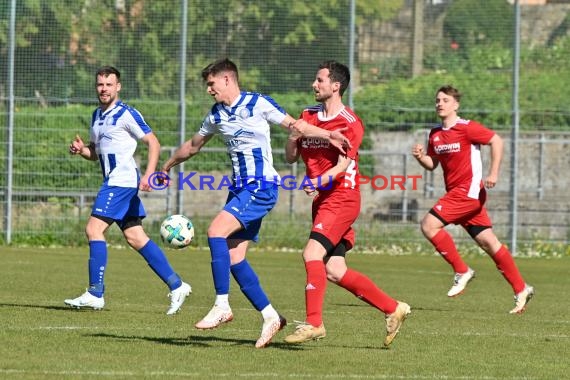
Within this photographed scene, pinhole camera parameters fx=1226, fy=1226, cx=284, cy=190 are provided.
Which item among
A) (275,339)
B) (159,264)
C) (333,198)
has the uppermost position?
(333,198)

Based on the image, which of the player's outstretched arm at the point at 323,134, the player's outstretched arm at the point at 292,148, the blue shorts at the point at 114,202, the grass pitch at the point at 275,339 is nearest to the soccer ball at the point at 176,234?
the grass pitch at the point at 275,339

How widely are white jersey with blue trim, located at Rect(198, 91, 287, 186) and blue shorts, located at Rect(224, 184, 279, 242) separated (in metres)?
0.08

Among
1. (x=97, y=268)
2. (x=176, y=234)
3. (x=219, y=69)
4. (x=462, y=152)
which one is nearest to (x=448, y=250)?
(x=462, y=152)

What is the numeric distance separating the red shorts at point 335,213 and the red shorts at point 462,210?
4369 mm

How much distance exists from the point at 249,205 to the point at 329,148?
715 millimetres

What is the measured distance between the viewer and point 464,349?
8859 millimetres

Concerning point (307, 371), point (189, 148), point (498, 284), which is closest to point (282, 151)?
point (498, 284)

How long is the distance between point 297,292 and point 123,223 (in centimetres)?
323

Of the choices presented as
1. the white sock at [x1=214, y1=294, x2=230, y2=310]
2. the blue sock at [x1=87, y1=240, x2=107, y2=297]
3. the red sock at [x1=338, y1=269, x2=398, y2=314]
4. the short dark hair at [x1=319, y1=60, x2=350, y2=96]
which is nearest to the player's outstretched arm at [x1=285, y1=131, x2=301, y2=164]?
the short dark hair at [x1=319, y1=60, x2=350, y2=96]

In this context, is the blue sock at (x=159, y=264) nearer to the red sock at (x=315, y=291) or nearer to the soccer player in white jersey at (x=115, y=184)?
the soccer player in white jersey at (x=115, y=184)

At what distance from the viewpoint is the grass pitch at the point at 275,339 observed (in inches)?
299

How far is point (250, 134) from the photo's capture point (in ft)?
29.7

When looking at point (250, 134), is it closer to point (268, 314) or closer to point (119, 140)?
point (268, 314)

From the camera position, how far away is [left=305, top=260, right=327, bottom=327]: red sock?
8508mm
